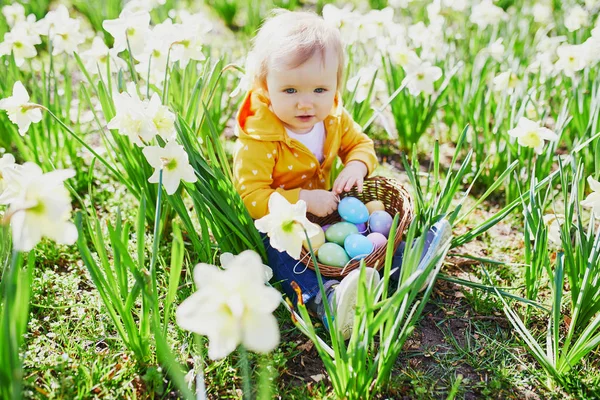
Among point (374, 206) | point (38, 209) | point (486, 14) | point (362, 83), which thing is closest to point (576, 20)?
point (486, 14)

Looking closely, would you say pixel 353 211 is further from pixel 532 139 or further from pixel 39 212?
pixel 39 212

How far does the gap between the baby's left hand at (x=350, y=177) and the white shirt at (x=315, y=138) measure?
0.14m

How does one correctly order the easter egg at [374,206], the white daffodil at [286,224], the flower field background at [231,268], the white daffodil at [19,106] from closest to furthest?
1. the flower field background at [231,268]
2. the white daffodil at [286,224]
3. the white daffodil at [19,106]
4. the easter egg at [374,206]

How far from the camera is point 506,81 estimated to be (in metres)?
2.52

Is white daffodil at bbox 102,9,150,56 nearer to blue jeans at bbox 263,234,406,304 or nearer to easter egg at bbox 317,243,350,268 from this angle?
blue jeans at bbox 263,234,406,304

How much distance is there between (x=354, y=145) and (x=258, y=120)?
1.70 ft

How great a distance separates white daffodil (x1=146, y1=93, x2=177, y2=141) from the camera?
5.15 ft

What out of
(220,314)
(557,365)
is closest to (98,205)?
(220,314)

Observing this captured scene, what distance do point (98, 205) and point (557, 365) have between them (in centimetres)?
206

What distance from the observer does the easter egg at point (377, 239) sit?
1948 mm

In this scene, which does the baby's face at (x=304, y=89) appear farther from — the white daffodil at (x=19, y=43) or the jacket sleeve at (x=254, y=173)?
the white daffodil at (x=19, y=43)

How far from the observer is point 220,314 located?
1.04m

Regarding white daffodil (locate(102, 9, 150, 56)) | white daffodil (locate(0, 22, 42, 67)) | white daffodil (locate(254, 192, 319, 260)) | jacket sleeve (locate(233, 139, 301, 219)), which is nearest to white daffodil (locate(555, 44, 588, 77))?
jacket sleeve (locate(233, 139, 301, 219))

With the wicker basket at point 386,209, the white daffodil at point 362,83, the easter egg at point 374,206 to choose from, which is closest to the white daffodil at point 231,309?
the wicker basket at point 386,209
